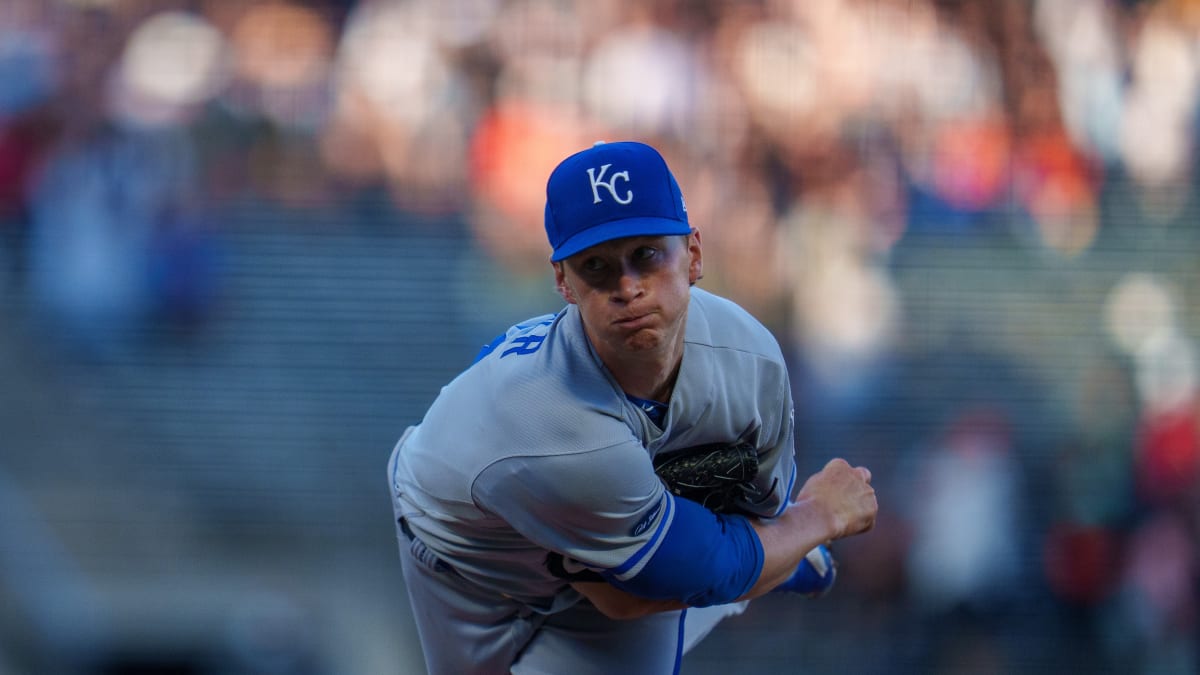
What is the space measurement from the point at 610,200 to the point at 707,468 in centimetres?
68

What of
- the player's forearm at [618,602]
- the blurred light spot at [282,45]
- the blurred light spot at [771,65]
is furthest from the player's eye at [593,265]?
the blurred light spot at [282,45]

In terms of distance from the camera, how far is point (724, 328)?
2738 mm

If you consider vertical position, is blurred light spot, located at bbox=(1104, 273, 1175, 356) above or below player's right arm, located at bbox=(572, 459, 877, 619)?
below

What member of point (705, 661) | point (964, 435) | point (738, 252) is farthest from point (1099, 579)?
point (738, 252)

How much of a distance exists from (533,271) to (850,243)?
1750 mm

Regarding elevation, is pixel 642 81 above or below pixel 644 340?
above

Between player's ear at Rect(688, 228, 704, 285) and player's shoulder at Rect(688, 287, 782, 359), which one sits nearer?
player's ear at Rect(688, 228, 704, 285)

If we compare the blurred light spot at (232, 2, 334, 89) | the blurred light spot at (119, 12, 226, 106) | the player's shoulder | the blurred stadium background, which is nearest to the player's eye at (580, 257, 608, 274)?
the player's shoulder

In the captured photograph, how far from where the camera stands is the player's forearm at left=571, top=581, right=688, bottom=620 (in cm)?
273

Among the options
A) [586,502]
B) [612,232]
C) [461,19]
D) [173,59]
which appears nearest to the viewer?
[612,232]

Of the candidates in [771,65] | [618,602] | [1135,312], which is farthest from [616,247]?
[1135,312]

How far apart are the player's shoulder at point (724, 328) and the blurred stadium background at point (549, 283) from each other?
13.3ft

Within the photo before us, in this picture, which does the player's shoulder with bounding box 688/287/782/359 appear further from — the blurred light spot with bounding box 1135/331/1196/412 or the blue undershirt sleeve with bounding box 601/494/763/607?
the blurred light spot with bounding box 1135/331/1196/412

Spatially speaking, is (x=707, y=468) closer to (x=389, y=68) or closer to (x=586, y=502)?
(x=586, y=502)
